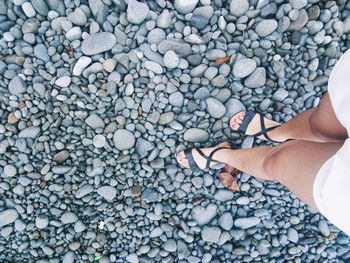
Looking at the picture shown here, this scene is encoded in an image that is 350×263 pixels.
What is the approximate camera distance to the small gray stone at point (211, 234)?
1.84m

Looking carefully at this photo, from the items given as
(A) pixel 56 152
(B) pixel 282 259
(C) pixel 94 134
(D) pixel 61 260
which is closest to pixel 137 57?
(C) pixel 94 134

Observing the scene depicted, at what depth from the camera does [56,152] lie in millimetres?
1803

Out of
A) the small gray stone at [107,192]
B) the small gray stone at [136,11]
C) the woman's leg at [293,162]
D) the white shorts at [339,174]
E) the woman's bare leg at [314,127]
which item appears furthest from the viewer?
the small gray stone at [107,192]

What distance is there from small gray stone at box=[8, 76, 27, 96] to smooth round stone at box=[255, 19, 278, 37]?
3.68ft

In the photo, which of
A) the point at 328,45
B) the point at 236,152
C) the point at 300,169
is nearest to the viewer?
the point at 300,169

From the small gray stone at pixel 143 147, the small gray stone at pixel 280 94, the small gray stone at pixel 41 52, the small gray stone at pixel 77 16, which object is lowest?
the small gray stone at pixel 143 147

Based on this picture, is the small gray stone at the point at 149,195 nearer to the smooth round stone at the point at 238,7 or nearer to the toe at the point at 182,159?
the toe at the point at 182,159

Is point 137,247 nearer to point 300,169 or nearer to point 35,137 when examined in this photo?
point 35,137

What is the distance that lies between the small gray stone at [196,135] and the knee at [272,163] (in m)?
0.40

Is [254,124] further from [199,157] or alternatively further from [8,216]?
[8,216]

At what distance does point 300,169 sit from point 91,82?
1041mm

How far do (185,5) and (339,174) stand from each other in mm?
1089

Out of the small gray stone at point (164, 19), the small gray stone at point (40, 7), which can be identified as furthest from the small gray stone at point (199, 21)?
the small gray stone at point (40, 7)

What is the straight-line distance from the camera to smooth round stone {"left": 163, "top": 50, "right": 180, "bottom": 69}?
1.72 metres
